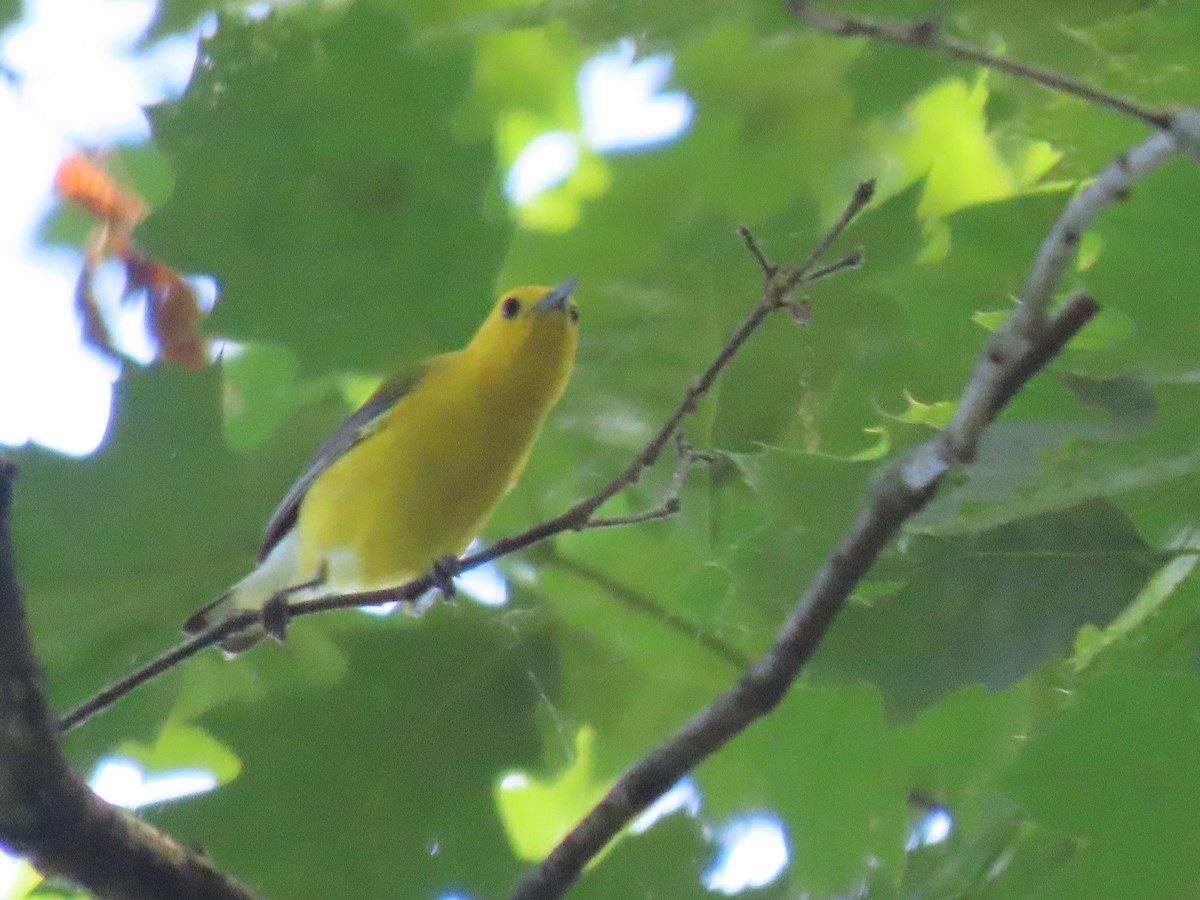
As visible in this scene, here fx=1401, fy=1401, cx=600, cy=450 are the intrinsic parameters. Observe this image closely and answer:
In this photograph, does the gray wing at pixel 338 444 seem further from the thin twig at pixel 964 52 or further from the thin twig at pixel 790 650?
the thin twig at pixel 964 52

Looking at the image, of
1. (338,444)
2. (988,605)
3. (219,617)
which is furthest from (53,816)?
(988,605)

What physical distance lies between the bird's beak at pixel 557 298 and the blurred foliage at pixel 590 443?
0.10 ft

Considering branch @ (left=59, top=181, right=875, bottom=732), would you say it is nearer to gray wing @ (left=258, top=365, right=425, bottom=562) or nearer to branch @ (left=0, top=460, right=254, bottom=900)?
branch @ (left=0, top=460, right=254, bottom=900)

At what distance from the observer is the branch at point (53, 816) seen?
44.2 inches

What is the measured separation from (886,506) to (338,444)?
1.00 meters

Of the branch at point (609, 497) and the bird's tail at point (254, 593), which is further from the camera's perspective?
the bird's tail at point (254, 593)

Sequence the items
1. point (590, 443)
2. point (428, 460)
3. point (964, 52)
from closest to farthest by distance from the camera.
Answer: point (964, 52) < point (590, 443) < point (428, 460)

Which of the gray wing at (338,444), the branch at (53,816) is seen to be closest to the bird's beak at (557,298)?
the gray wing at (338,444)

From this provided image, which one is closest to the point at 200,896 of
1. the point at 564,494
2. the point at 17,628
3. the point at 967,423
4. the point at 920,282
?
the point at 17,628

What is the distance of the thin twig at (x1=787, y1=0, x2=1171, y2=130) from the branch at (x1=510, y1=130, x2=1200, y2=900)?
0.03m

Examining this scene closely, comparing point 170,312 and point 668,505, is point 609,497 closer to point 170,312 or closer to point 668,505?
point 668,505

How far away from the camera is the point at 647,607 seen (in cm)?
173

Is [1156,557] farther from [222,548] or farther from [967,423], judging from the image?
[222,548]

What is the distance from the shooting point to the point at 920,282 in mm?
1506
